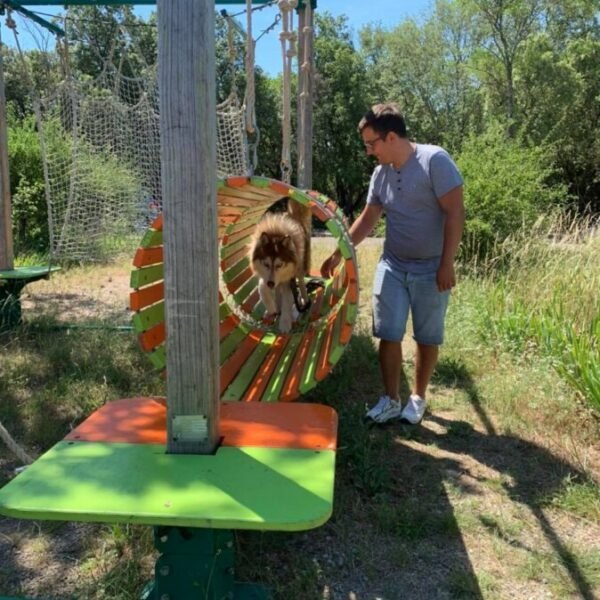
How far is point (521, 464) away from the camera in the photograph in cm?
348

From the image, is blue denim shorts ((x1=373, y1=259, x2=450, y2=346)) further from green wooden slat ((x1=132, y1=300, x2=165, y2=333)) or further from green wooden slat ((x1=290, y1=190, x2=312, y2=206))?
green wooden slat ((x1=132, y1=300, x2=165, y2=333))

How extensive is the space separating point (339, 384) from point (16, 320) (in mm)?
3252

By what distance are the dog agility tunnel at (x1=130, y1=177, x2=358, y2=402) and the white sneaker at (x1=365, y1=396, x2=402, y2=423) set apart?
0.49 meters

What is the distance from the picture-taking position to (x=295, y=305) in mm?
5656

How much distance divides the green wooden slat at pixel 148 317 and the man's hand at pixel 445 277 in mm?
1773

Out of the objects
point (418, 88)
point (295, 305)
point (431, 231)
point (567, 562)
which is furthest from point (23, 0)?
point (418, 88)

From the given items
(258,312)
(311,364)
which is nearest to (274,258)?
(258,312)

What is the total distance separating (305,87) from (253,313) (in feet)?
7.09

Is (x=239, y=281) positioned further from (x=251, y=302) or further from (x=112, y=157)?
(x=112, y=157)

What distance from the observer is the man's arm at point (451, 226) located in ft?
11.9

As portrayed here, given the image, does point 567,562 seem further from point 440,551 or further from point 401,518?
point 401,518

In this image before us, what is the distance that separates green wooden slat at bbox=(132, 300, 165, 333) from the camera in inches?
141

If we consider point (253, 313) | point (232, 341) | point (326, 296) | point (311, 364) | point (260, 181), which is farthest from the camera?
point (326, 296)

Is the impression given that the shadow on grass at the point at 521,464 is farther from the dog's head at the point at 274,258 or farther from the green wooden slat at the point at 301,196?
the dog's head at the point at 274,258
